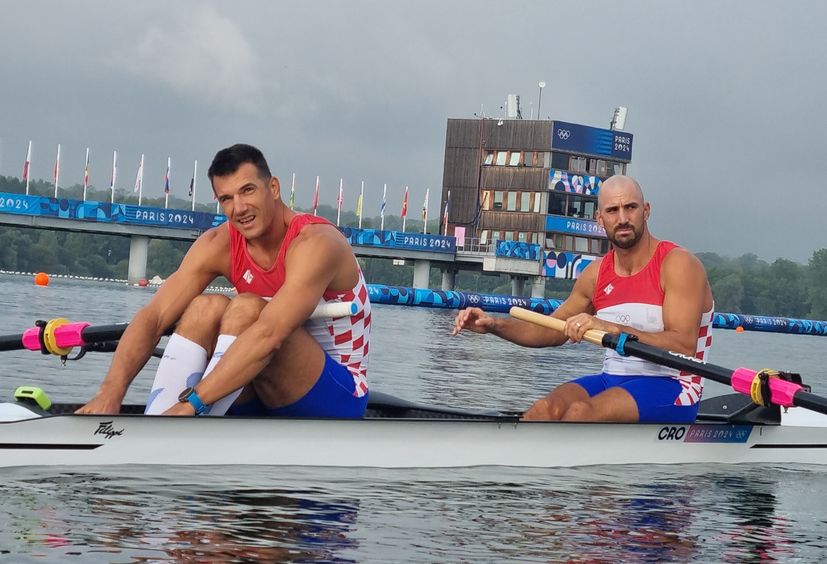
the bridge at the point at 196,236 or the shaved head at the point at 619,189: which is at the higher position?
the bridge at the point at 196,236

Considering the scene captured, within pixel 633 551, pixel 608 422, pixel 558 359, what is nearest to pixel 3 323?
pixel 558 359

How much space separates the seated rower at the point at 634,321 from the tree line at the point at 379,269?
105521mm

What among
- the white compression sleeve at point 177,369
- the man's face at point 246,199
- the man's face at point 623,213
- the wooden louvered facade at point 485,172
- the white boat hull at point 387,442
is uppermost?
the wooden louvered facade at point 485,172

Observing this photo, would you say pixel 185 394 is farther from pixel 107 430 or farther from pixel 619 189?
pixel 619 189

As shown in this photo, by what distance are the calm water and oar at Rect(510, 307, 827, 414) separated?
643 millimetres

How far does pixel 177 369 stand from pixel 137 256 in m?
69.5

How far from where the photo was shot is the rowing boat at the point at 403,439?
7.10 meters

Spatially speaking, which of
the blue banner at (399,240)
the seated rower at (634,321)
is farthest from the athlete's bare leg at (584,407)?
the blue banner at (399,240)

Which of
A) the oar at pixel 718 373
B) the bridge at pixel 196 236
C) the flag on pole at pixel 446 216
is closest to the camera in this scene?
the oar at pixel 718 373

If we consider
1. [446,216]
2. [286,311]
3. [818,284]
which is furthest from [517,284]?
[286,311]

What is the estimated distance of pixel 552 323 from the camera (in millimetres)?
9094

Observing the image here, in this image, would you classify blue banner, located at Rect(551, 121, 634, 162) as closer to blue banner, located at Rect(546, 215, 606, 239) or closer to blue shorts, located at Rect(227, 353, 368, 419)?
blue banner, located at Rect(546, 215, 606, 239)

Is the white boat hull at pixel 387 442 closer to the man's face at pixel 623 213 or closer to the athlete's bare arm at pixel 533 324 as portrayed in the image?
the athlete's bare arm at pixel 533 324

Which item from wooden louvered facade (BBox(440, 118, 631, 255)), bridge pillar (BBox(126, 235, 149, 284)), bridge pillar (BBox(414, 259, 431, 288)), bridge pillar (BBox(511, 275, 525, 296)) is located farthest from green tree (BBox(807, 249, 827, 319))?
bridge pillar (BBox(126, 235, 149, 284))
